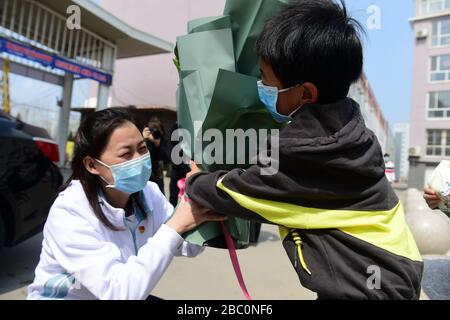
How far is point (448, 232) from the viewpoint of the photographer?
3559mm

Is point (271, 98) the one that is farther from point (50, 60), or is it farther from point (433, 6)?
point (433, 6)

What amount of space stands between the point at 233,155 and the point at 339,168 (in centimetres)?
33

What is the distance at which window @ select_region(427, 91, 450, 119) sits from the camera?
22094 millimetres

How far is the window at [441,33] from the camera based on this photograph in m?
22.3

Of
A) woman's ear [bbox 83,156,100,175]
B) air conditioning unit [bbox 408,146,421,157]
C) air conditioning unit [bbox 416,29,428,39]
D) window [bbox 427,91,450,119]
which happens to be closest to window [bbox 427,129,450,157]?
window [bbox 427,91,450,119]

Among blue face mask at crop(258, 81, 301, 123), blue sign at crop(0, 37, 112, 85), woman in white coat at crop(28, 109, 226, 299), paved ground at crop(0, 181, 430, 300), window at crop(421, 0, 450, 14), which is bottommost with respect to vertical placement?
paved ground at crop(0, 181, 430, 300)

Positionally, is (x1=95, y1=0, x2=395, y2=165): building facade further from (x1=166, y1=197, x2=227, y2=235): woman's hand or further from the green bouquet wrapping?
(x1=166, y1=197, x2=227, y2=235): woman's hand

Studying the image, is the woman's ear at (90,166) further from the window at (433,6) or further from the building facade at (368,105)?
the window at (433,6)

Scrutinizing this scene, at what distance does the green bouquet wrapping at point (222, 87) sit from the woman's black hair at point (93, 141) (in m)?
0.37

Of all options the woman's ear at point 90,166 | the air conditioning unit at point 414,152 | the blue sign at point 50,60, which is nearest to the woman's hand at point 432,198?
the woman's ear at point 90,166

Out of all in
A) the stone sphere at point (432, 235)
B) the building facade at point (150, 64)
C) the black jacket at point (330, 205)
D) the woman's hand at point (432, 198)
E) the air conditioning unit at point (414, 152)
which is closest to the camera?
the black jacket at point (330, 205)

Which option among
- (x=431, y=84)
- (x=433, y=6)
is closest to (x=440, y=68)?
(x=431, y=84)

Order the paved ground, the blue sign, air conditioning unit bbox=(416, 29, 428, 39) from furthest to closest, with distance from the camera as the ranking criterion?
air conditioning unit bbox=(416, 29, 428, 39) < the blue sign < the paved ground
